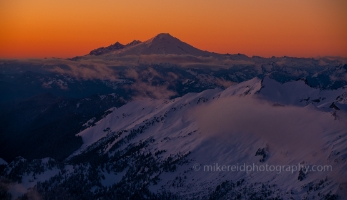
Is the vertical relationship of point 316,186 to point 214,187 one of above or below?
above

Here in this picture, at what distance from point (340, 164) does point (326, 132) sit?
134 feet

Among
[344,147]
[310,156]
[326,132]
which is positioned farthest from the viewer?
[326,132]

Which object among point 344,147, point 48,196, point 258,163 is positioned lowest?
point 48,196

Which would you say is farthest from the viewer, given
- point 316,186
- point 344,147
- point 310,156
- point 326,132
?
point 326,132

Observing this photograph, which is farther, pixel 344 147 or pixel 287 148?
pixel 287 148

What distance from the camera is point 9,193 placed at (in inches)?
7087

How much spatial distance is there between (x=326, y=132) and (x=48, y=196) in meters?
131

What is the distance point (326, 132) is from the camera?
19325cm

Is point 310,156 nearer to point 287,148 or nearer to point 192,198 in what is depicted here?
point 287,148

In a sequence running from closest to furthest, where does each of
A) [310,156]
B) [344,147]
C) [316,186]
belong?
[316,186] → [344,147] → [310,156]

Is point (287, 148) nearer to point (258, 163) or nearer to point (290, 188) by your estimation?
point (258, 163)

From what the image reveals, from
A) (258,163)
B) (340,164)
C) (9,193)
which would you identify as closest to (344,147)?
(340,164)

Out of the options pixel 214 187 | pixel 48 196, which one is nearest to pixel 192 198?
pixel 214 187

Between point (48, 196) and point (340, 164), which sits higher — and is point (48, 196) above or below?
below
